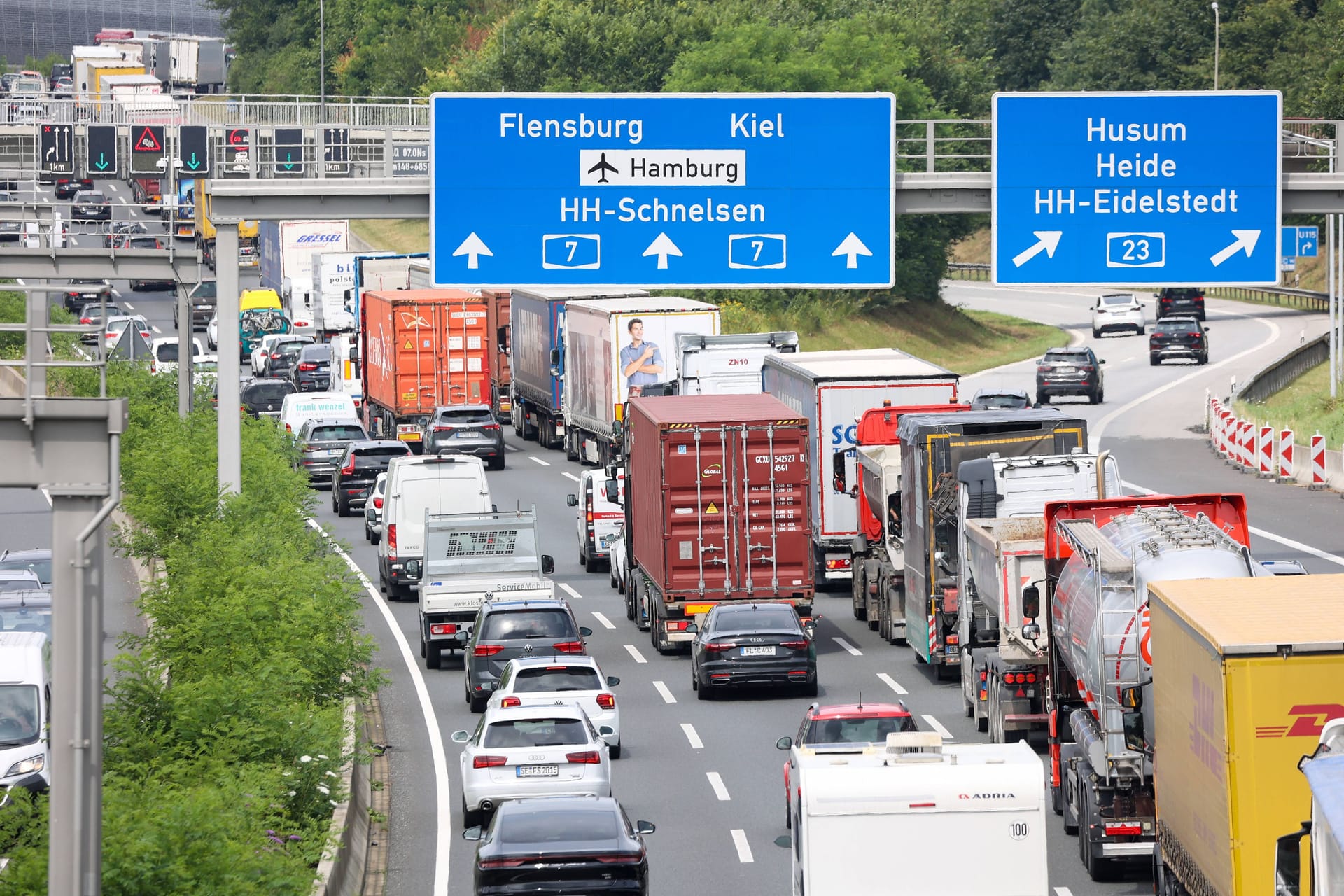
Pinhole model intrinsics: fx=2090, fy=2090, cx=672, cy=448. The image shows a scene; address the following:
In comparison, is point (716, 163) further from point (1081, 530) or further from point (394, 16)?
point (394, 16)

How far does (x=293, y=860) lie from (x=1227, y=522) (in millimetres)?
11207

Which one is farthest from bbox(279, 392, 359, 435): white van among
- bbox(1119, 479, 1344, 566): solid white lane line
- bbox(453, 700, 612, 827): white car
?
bbox(453, 700, 612, 827): white car

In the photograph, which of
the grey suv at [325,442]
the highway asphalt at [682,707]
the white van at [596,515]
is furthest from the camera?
the grey suv at [325,442]

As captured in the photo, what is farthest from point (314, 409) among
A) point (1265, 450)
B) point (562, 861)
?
point (562, 861)

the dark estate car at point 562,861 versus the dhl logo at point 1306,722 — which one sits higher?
the dhl logo at point 1306,722

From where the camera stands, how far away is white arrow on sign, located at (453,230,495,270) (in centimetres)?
2589

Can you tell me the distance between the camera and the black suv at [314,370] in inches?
2889

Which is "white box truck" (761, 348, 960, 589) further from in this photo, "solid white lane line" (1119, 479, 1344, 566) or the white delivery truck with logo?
the white delivery truck with logo

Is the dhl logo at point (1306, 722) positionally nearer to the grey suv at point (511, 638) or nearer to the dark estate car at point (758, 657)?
the dark estate car at point (758, 657)

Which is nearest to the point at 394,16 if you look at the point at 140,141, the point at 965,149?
the point at 965,149

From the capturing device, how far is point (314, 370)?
244 feet

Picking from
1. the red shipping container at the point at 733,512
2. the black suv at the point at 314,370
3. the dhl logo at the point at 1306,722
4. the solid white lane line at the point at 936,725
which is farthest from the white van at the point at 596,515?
the black suv at the point at 314,370

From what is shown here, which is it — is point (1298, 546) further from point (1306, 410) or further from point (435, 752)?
point (435, 752)

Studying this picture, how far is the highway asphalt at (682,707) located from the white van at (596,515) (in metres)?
0.54
